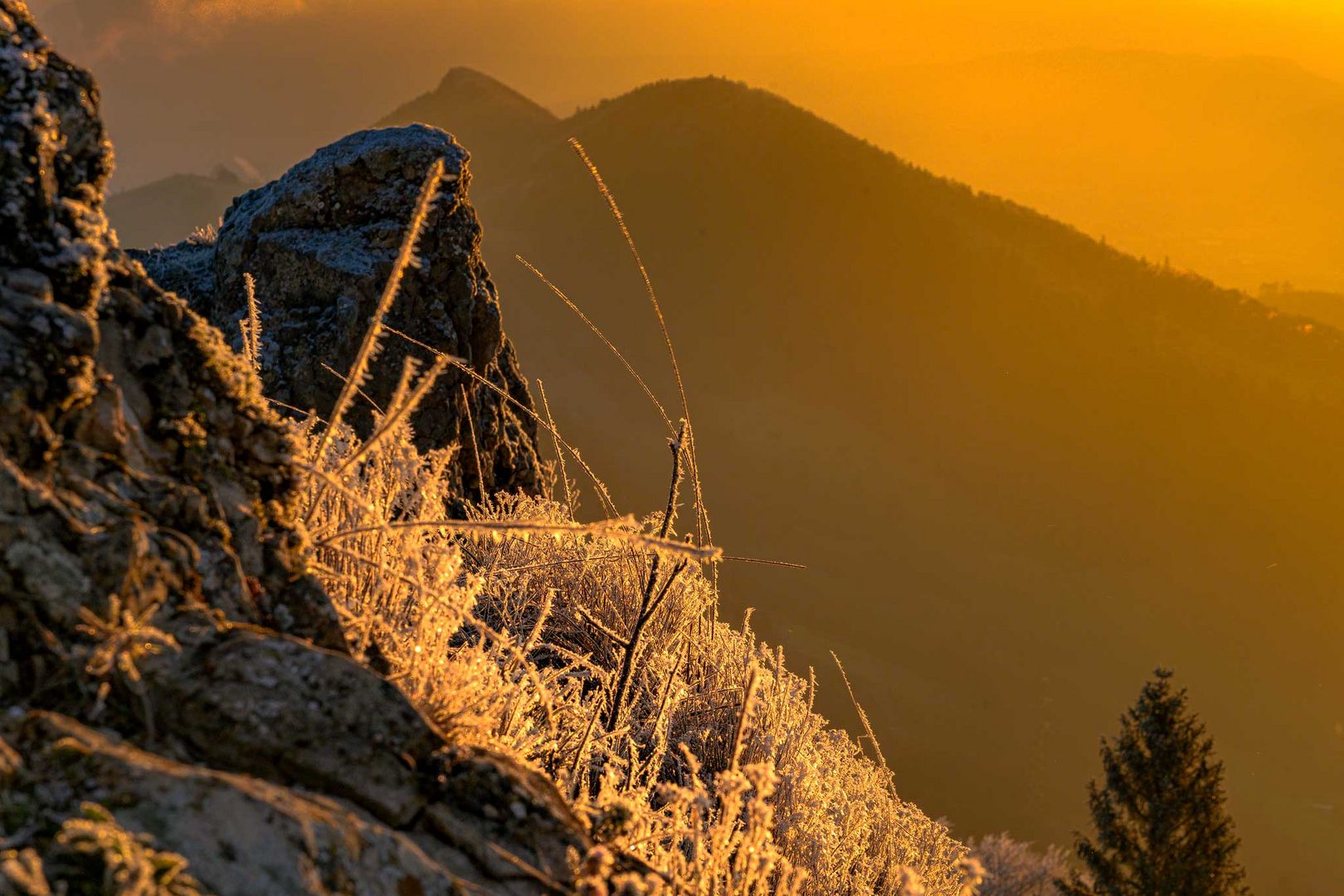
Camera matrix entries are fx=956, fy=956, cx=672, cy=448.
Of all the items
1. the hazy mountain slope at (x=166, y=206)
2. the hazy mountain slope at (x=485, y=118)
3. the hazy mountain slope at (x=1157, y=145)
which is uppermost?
the hazy mountain slope at (x=1157, y=145)

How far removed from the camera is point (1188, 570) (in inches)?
1062

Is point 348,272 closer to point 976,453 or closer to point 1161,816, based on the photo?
point 1161,816

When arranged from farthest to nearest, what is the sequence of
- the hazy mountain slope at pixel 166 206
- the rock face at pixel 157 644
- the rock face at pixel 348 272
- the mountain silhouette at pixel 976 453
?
the hazy mountain slope at pixel 166 206, the mountain silhouette at pixel 976 453, the rock face at pixel 348 272, the rock face at pixel 157 644

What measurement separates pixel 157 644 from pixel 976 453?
31.6 meters

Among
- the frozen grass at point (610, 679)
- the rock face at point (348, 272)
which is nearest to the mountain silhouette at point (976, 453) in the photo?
the rock face at point (348, 272)

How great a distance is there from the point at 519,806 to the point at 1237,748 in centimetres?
2581

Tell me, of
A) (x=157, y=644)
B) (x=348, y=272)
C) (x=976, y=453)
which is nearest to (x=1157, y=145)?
(x=976, y=453)

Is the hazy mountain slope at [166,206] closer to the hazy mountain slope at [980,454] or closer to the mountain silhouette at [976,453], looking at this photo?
the mountain silhouette at [976,453]

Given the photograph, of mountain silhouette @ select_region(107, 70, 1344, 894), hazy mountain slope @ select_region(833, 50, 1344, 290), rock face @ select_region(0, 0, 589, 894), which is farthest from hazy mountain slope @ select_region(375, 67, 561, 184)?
rock face @ select_region(0, 0, 589, 894)

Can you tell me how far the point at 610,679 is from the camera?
8.77 ft

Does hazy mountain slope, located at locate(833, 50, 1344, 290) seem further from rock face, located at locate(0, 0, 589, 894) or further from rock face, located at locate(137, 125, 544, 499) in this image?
rock face, located at locate(0, 0, 589, 894)

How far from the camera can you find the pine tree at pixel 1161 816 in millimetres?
12211

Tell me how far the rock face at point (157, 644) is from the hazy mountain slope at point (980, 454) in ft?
63.2

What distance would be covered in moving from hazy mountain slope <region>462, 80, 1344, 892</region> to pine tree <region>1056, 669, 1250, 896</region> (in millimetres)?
6057
